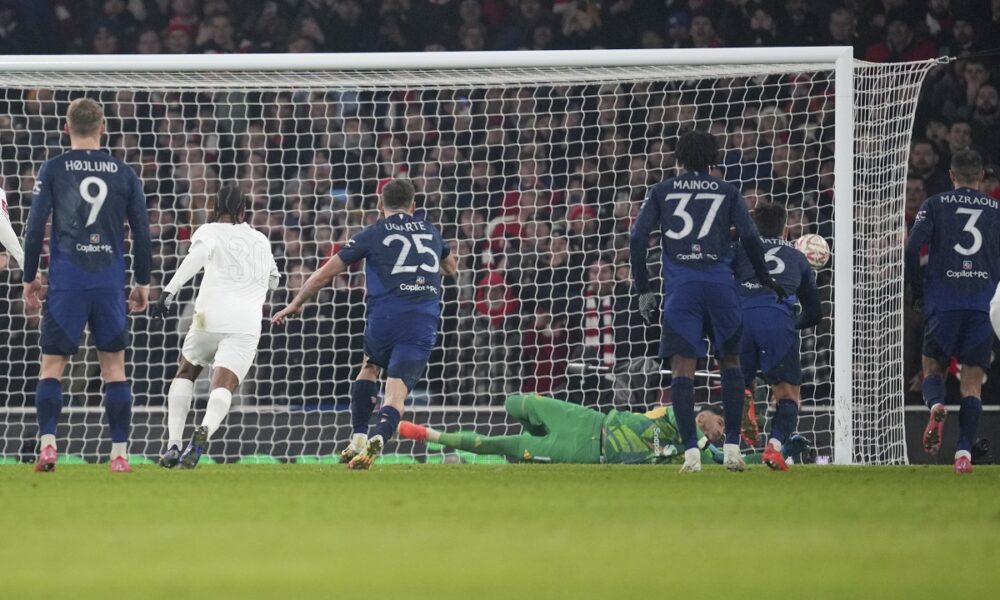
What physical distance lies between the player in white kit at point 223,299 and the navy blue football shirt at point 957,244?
409cm

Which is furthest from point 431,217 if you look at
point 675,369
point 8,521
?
point 8,521

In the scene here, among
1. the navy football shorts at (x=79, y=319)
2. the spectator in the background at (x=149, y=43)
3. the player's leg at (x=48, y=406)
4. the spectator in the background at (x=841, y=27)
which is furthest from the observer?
the spectator in the background at (x=149, y=43)

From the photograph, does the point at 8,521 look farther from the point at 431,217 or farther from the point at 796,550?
the point at 431,217

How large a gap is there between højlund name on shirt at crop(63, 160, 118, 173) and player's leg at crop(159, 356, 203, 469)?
5.54 ft

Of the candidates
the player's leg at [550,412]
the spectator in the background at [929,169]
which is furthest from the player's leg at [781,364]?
the spectator in the background at [929,169]

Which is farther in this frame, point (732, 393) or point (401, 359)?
point (401, 359)

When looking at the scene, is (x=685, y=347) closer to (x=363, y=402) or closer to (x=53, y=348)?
(x=363, y=402)

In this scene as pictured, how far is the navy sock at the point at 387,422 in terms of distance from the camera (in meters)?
9.16

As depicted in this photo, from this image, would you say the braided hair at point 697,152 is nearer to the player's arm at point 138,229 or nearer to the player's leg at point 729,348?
the player's leg at point 729,348

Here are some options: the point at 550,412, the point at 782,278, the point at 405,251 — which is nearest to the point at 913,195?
the point at 782,278

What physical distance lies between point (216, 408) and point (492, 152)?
17.8ft

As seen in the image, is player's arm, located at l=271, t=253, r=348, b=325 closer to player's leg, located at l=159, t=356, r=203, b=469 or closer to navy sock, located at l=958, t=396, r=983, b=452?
player's leg, located at l=159, t=356, r=203, b=469

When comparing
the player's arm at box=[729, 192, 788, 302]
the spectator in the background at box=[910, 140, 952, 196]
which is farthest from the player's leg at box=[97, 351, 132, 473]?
the spectator in the background at box=[910, 140, 952, 196]

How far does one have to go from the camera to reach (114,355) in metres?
8.48
